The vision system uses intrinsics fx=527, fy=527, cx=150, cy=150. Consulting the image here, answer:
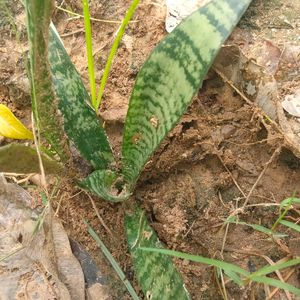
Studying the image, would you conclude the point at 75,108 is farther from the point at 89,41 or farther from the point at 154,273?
the point at 154,273

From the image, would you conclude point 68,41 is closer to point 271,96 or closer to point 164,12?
point 164,12

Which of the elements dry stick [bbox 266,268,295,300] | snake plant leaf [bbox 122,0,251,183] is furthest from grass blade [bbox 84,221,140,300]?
dry stick [bbox 266,268,295,300]

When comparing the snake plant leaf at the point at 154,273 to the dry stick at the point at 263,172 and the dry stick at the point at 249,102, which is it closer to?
the dry stick at the point at 263,172

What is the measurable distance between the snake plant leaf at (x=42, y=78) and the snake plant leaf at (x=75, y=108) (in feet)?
0.19

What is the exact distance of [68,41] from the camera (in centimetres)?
140

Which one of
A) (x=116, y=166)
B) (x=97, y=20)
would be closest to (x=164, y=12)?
(x=97, y=20)

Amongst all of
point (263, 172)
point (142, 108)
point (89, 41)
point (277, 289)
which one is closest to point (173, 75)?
point (142, 108)

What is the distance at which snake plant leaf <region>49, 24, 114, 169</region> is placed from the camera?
3.55 ft

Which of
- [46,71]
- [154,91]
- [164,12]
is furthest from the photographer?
[164,12]

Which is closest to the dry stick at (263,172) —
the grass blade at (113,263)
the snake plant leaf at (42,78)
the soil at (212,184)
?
the soil at (212,184)

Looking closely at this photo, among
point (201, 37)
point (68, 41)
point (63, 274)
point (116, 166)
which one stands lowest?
point (63, 274)

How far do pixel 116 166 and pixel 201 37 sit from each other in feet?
1.17

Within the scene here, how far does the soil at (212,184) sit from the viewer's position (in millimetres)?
1123

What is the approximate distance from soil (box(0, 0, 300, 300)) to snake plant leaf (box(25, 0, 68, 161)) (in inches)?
6.8
